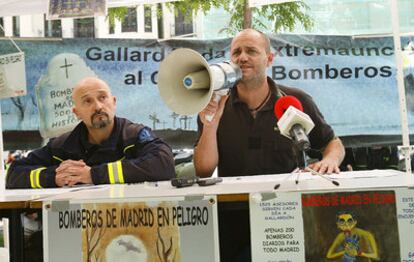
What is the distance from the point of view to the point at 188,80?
6.57 feet

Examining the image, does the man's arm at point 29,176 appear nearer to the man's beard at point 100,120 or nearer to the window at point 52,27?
the man's beard at point 100,120

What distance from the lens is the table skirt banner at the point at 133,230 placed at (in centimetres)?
151

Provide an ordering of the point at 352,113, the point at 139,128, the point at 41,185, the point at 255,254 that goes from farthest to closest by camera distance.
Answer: the point at 352,113 < the point at 139,128 < the point at 41,185 < the point at 255,254

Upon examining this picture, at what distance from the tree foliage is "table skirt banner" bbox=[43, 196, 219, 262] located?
2.70m

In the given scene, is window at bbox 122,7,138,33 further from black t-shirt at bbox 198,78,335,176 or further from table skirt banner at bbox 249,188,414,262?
table skirt banner at bbox 249,188,414,262

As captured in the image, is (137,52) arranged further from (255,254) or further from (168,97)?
(255,254)

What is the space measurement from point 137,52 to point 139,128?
105cm

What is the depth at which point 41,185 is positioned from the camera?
8.42ft

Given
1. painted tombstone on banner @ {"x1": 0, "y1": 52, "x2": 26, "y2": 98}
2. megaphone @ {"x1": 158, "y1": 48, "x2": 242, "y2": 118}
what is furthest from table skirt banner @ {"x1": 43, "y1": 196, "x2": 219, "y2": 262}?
painted tombstone on banner @ {"x1": 0, "y1": 52, "x2": 26, "y2": 98}

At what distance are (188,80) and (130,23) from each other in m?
2.39

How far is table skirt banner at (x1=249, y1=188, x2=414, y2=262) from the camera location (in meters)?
1.43

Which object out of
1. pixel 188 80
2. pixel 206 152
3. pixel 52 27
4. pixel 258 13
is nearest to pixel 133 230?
pixel 188 80

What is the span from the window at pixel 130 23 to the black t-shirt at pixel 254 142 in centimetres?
135

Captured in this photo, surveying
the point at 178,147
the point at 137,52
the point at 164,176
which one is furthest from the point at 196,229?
the point at 137,52
